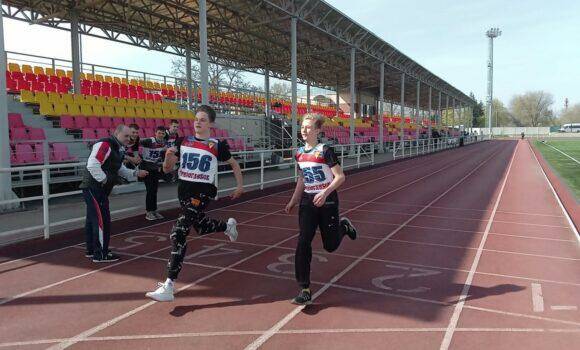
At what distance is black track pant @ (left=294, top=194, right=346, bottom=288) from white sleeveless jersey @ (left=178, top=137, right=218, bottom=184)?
Answer: 40.0 inches

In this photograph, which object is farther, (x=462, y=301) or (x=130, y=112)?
(x=130, y=112)

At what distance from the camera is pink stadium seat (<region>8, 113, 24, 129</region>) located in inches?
475

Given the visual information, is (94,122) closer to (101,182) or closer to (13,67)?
(13,67)

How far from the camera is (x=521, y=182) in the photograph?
15.8m

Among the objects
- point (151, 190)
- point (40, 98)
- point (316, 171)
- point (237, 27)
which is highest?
point (237, 27)

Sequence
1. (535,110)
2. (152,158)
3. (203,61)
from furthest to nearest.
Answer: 1. (535,110)
2. (203,61)
3. (152,158)

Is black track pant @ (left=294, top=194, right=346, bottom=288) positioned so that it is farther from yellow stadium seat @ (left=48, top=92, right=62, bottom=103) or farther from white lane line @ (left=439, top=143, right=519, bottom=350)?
yellow stadium seat @ (left=48, top=92, right=62, bottom=103)

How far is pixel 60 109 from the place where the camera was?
14.1m

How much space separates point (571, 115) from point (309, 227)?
149235mm

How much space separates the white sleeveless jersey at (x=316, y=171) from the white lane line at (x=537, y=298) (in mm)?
2408

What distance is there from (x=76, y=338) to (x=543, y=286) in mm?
4847

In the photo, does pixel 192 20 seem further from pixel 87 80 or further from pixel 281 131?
pixel 281 131

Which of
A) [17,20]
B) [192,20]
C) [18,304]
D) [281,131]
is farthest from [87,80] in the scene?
[18,304]

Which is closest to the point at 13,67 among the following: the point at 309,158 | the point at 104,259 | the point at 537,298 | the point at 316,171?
the point at 104,259
